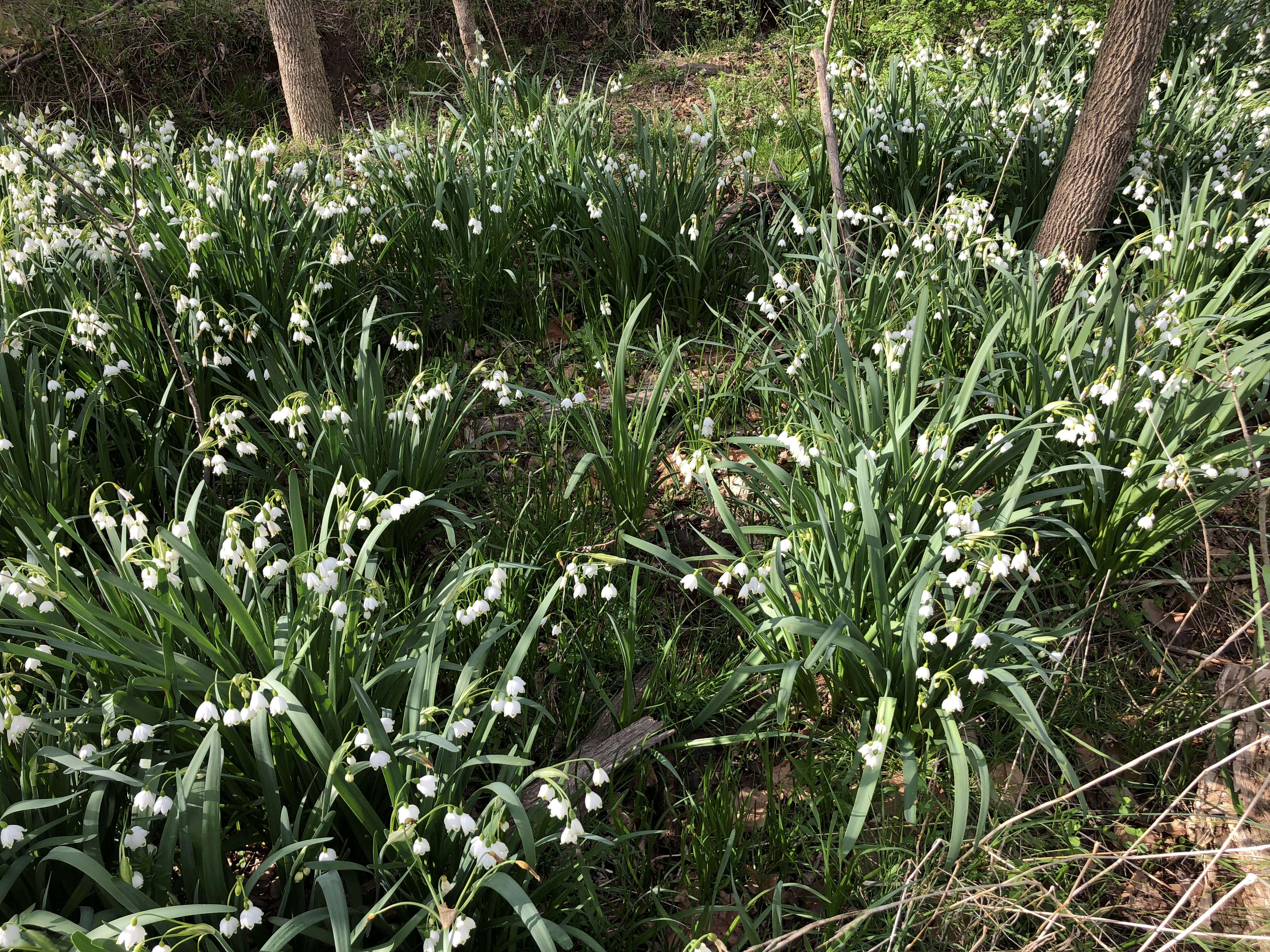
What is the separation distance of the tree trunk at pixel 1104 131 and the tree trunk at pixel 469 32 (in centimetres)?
332

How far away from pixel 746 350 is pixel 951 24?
13.7 ft

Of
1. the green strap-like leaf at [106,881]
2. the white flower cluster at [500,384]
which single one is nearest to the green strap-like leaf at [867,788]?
the green strap-like leaf at [106,881]

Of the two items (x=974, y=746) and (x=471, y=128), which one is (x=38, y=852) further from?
(x=471, y=128)

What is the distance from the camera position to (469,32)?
5.10 meters

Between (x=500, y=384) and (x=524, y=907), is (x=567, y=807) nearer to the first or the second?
(x=524, y=907)

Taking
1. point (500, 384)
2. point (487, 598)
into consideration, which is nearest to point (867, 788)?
point (487, 598)

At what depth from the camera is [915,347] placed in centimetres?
246

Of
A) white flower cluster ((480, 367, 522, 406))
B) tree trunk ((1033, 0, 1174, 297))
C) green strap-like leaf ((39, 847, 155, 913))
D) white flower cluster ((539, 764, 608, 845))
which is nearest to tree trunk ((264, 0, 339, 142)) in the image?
white flower cluster ((480, 367, 522, 406))

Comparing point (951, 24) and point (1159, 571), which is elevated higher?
point (951, 24)

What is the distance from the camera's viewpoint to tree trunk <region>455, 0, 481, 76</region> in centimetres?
502

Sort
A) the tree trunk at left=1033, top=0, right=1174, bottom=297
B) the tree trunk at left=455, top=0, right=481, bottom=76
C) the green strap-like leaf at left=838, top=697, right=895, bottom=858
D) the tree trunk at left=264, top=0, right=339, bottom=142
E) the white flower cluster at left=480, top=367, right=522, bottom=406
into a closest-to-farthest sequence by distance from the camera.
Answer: the green strap-like leaf at left=838, top=697, right=895, bottom=858 → the white flower cluster at left=480, top=367, right=522, bottom=406 → the tree trunk at left=1033, top=0, right=1174, bottom=297 → the tree trunk at left=455, top=0, right=481, bottom=76 → the tree trunk at left=264, top=0, right=339, bottom=142

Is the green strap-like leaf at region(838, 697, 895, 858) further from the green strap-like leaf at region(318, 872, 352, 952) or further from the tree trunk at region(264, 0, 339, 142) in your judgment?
the tree trunk at region(264, 0, 339, 142)

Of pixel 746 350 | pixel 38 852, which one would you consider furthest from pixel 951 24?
pixel 38 852

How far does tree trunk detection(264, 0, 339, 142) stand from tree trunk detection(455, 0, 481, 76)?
1.05 m
